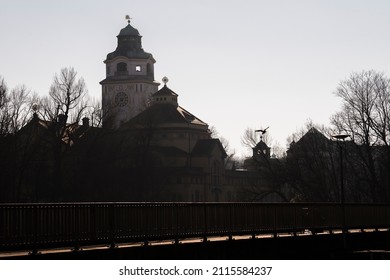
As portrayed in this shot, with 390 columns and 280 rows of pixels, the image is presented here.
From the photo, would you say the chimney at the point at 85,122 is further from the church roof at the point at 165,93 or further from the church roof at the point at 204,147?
the church roof at the point at 165,93

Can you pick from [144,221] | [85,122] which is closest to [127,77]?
[85,122]

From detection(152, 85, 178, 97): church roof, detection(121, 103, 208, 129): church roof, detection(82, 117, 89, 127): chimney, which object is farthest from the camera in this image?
detection(152, 85, 178, 97): church roof

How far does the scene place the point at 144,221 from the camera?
3067 centimetres

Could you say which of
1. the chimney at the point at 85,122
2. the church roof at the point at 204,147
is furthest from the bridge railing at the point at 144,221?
the church roof at the point at 204,147

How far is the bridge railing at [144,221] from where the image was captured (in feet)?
84.6

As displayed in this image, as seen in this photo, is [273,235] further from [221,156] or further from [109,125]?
[221,156]

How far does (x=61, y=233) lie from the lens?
2684 cm

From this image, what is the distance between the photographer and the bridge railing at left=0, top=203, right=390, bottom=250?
25.8 meters

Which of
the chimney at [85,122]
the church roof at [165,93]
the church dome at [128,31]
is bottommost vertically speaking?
the chimney at [85,122]

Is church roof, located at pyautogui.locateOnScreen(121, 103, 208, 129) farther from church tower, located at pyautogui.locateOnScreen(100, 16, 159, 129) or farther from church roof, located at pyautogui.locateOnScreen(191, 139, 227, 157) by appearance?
church tower, located at pyautogui.locateOnScreen(100, 16, 159, 129)

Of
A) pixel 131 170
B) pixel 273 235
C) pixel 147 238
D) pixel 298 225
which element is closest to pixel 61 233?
pixel 147 238

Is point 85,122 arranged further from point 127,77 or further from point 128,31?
point 128,31

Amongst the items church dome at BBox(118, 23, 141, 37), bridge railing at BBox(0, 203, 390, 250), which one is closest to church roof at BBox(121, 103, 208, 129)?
church dome at BBox(118, 23, 141, 37)

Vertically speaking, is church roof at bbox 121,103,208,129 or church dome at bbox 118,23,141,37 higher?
church dome at bbox 118,23,141,37
